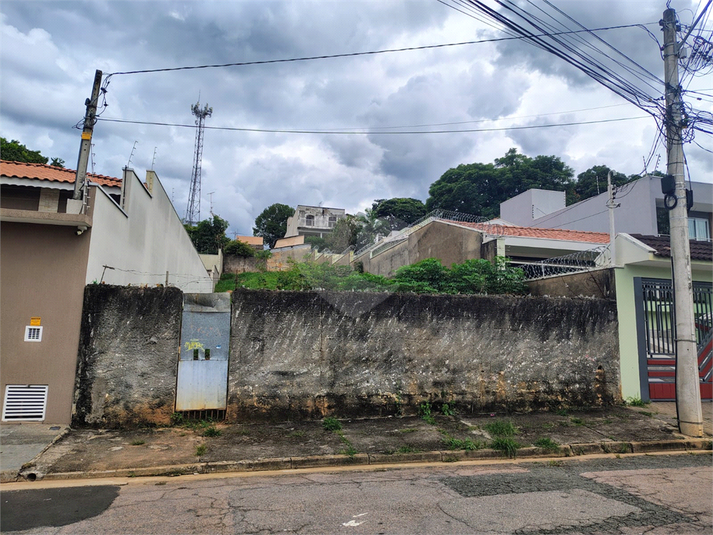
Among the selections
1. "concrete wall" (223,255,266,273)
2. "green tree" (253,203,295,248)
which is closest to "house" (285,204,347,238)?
"green tree" (253,203,295,248)

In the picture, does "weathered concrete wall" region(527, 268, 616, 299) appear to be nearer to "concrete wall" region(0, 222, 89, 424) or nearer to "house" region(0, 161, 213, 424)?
"house" region(0, 161, 213, 424)

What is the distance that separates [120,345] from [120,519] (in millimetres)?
3620

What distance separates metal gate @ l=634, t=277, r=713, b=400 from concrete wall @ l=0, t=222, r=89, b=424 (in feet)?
34.4

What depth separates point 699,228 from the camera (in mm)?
19969

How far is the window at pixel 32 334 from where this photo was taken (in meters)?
6.89

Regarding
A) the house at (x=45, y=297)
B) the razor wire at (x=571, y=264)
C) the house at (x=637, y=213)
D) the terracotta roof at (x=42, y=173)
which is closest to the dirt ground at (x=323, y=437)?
the house at (x=45, y=297)

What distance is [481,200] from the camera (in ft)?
134

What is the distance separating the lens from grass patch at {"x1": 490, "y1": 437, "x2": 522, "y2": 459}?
6621 mm

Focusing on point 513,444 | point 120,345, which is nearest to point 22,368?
point 120,345

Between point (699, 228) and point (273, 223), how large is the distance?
41.5 m

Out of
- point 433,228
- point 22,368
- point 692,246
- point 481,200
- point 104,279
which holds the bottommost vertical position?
point 22,368

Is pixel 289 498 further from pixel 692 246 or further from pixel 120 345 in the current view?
pixel 692 246

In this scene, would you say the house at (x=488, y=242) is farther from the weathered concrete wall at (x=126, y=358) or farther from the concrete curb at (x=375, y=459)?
the weathered concrete wall at (x=126, y=358)

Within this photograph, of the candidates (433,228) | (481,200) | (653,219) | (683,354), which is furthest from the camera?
(481,200)
